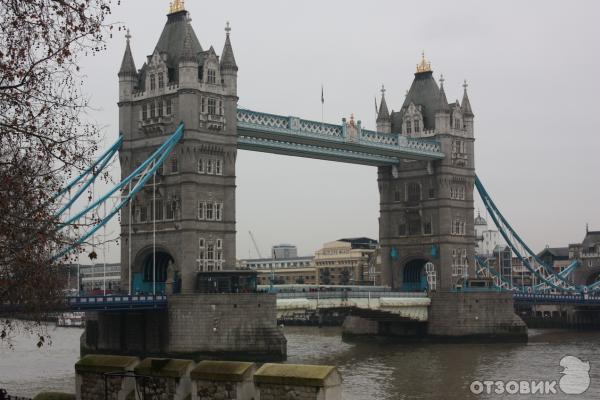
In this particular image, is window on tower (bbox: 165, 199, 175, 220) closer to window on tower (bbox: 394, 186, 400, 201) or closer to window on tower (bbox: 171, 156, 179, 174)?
window on tower (bbox: 171, 156, 179, 174)

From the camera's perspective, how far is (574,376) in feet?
199

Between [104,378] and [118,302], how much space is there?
3938cm

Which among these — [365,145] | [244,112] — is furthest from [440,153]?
[244,112]

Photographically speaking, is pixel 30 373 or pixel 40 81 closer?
pixel 40 81

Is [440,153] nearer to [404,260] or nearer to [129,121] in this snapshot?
[404,260]

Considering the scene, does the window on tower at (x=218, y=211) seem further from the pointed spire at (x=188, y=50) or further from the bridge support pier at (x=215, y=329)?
the pointed spire at (x=188, y=50)

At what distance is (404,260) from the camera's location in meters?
98.3

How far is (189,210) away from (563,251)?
111851 millimetres

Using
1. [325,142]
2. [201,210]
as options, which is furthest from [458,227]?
[201,210]

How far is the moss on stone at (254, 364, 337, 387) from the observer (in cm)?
2264

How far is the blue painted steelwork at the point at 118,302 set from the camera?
62219mm

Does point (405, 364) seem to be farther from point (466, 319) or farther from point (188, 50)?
point (188, 50)

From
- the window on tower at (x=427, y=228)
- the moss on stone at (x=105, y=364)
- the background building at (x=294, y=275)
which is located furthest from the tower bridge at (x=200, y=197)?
the background building at (x=294, y=275)

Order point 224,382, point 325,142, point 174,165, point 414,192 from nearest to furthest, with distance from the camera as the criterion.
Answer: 1. point 224,382
2. point 174,165
3. point 325,142
4. point 414,192
